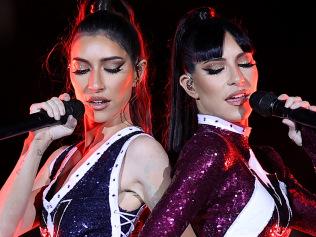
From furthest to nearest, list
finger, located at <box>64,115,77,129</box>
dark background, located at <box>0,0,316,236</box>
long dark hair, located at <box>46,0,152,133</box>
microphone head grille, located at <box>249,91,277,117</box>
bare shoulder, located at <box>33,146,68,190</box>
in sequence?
1. dark background, located at <box>0,0,316,236</box>
2. bare shoulder, located at <box>33,146,68,190</box>
3. long dark hair, located at <box>46,0,152,133</box>
4. finger, located at <box>64,115,77,129</box>
5. microphone head grille, located at <box>249,91,277,117</box>

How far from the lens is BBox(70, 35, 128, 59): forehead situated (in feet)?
5.90

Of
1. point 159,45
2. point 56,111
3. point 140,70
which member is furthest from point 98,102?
point 159,45

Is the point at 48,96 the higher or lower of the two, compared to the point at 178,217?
higher

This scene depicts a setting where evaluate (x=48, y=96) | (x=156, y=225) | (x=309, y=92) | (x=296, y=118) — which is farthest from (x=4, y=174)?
Answer: (x=296, y=118)

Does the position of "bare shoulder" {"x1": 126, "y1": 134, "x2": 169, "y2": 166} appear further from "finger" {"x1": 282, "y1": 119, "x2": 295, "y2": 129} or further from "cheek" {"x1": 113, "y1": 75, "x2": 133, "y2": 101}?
"finger" {"x1": 282, "y1": 119, "x2": 295, "y2": 129}

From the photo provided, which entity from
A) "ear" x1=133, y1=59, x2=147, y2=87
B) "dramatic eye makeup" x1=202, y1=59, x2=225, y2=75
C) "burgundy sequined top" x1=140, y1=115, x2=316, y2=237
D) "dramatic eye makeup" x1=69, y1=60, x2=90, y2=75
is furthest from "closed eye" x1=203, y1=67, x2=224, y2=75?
"dramatic eye makeup" x1=69, y1=60, x2=90, y2=75

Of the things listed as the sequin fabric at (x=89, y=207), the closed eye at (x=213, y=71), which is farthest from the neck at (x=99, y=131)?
the closed eye at (x=213, y=71)

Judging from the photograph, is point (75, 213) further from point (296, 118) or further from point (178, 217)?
point (296, 118)

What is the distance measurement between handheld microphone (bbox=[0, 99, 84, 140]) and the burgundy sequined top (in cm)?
31

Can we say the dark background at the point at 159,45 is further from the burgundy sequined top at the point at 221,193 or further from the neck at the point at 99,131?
the burgundy sequined top at the point at 221,193

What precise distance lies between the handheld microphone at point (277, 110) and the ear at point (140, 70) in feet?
1.37

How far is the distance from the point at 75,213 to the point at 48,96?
870 millimetres

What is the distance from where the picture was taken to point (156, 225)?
1547 mm

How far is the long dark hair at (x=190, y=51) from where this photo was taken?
175 cm
